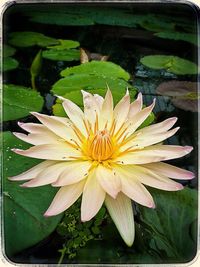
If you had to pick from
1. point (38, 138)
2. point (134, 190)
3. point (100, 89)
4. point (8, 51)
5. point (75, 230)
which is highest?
point (8, 51)

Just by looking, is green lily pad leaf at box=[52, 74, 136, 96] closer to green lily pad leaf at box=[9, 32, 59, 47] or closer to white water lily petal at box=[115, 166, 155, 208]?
green lily pad leaf at box=[9, 32, 59, 47]

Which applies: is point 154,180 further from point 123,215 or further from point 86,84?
point 86,84

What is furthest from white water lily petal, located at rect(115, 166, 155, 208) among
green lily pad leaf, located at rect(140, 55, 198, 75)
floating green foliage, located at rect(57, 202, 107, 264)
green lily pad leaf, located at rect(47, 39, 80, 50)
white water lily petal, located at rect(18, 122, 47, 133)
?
green lily pad leaf, located at rect(47, 39, 80, 50)

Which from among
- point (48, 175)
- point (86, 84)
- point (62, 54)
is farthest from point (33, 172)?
point (62, 54)

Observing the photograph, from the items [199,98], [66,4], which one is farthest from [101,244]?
[66,4]

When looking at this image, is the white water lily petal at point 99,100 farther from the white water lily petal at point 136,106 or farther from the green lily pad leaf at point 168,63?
the green lily pad leaf at point 168,63
